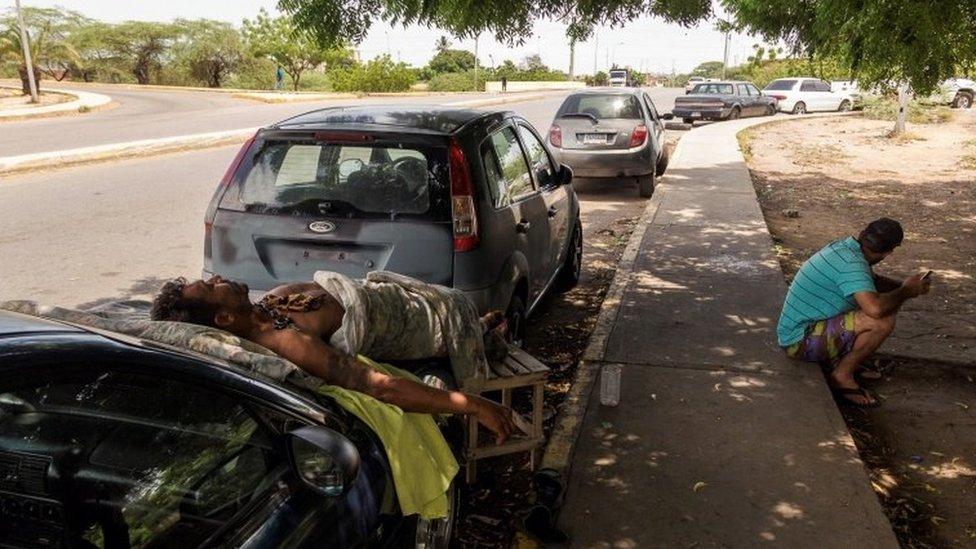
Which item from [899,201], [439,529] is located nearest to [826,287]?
[439,529]

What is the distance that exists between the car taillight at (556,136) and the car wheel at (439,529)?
9.51 metres

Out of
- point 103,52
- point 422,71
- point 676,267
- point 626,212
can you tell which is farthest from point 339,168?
point 422,71

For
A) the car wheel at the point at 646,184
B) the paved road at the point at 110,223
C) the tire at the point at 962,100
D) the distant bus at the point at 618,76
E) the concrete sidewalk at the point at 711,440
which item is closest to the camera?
the concrete sidewalk at the point at 711,440

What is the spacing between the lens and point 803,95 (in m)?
31.7

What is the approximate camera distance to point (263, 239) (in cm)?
423

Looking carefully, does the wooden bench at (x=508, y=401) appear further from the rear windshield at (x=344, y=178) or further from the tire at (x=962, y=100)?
the tire at (x=962, y=100)

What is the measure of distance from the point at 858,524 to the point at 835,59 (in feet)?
8.43

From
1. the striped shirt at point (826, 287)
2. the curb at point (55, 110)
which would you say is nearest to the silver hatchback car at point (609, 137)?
the striped shirt at point (826, 287)

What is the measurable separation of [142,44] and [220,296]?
186ft

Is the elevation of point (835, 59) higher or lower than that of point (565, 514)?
higher

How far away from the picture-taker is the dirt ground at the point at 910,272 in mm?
3855

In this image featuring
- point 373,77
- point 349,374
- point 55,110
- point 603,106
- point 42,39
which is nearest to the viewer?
point 349,374

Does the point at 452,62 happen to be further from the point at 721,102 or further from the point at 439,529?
the point at 439,529

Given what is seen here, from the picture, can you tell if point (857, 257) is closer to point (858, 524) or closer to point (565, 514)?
point (858, 524)
